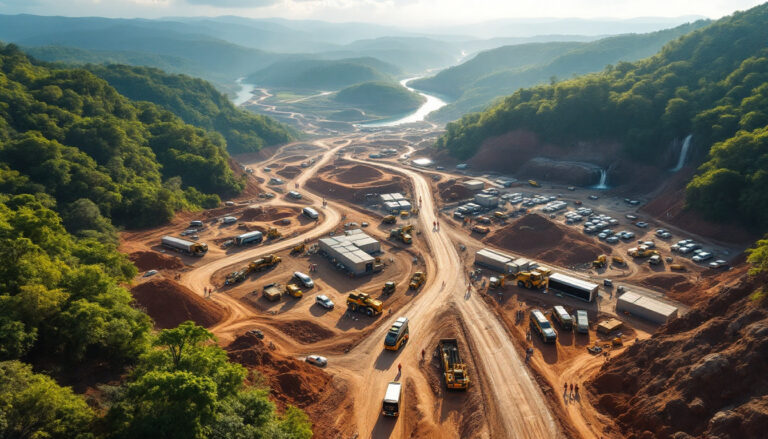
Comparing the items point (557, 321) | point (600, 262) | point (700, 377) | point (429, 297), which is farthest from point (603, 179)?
point (700, 377)

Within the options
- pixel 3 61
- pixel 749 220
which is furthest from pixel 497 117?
pixel 3 61

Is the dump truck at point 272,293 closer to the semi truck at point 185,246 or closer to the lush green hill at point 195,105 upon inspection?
the semi truck at point 185,246

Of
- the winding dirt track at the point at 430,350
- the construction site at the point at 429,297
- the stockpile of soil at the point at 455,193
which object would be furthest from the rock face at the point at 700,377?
the stockpile of soil at the point at 455,193

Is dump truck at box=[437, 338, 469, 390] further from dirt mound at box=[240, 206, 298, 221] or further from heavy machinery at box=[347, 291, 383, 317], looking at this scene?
dirt mound at box=[240, 206, 298, 221]

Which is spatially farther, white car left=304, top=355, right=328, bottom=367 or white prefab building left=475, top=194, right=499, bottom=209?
white prefab building left=475, top=194, right=499, bottom=209

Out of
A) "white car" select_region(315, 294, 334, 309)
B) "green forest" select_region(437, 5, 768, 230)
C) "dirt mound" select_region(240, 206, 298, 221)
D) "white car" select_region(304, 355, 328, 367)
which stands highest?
"green forest" select_region(437, 5, 768, 230)

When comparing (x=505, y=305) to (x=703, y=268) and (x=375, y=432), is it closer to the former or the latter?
(x=375, y=432)

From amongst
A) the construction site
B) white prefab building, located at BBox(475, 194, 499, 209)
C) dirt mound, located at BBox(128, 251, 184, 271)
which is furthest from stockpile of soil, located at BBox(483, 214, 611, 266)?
dirt mound, located at BBox(128, 251, 184, 271)
